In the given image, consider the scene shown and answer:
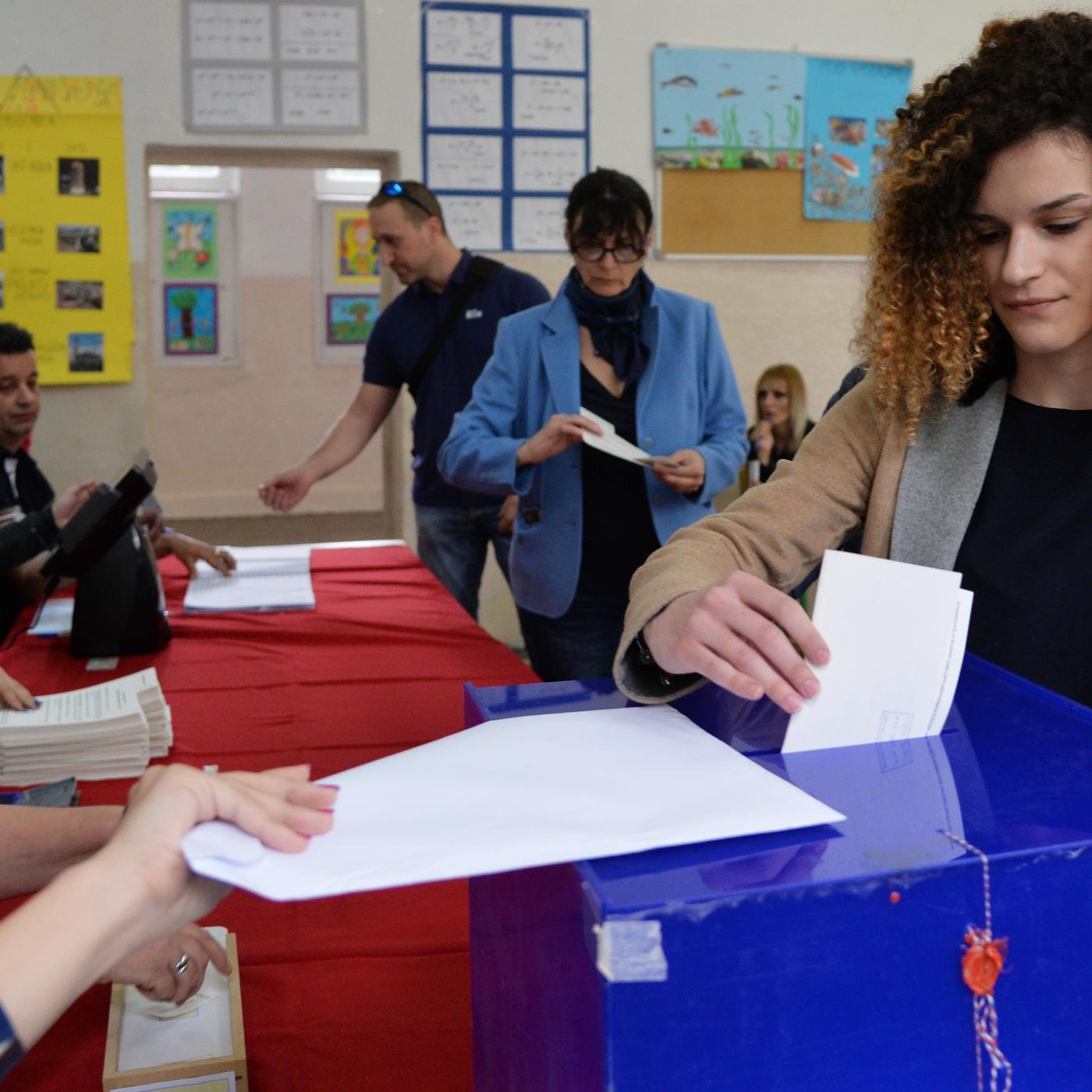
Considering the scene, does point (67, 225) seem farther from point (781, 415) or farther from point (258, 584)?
point (781, 415)

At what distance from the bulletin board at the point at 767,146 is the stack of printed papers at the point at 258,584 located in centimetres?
227

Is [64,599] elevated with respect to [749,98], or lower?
lower

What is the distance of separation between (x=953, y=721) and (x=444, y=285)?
270cm

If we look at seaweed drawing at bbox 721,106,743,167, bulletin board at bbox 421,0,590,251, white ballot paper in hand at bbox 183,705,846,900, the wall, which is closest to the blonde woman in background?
the wall

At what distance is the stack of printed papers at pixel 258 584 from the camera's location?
2.53 meters

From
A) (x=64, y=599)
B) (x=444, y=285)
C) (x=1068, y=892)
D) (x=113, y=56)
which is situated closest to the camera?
(x=1068, y=892)

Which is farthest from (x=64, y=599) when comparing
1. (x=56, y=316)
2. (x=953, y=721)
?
(x=953, y=721)

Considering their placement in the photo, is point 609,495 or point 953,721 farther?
point 609,495

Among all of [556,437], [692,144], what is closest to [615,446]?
[556,437]

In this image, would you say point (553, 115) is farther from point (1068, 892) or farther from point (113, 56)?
point (1068, 892)

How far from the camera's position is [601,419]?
2.32 m

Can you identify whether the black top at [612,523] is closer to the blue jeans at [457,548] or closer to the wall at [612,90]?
the blue jeans at [457,548]

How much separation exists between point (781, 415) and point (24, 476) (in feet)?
8.88

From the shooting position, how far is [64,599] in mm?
2611
